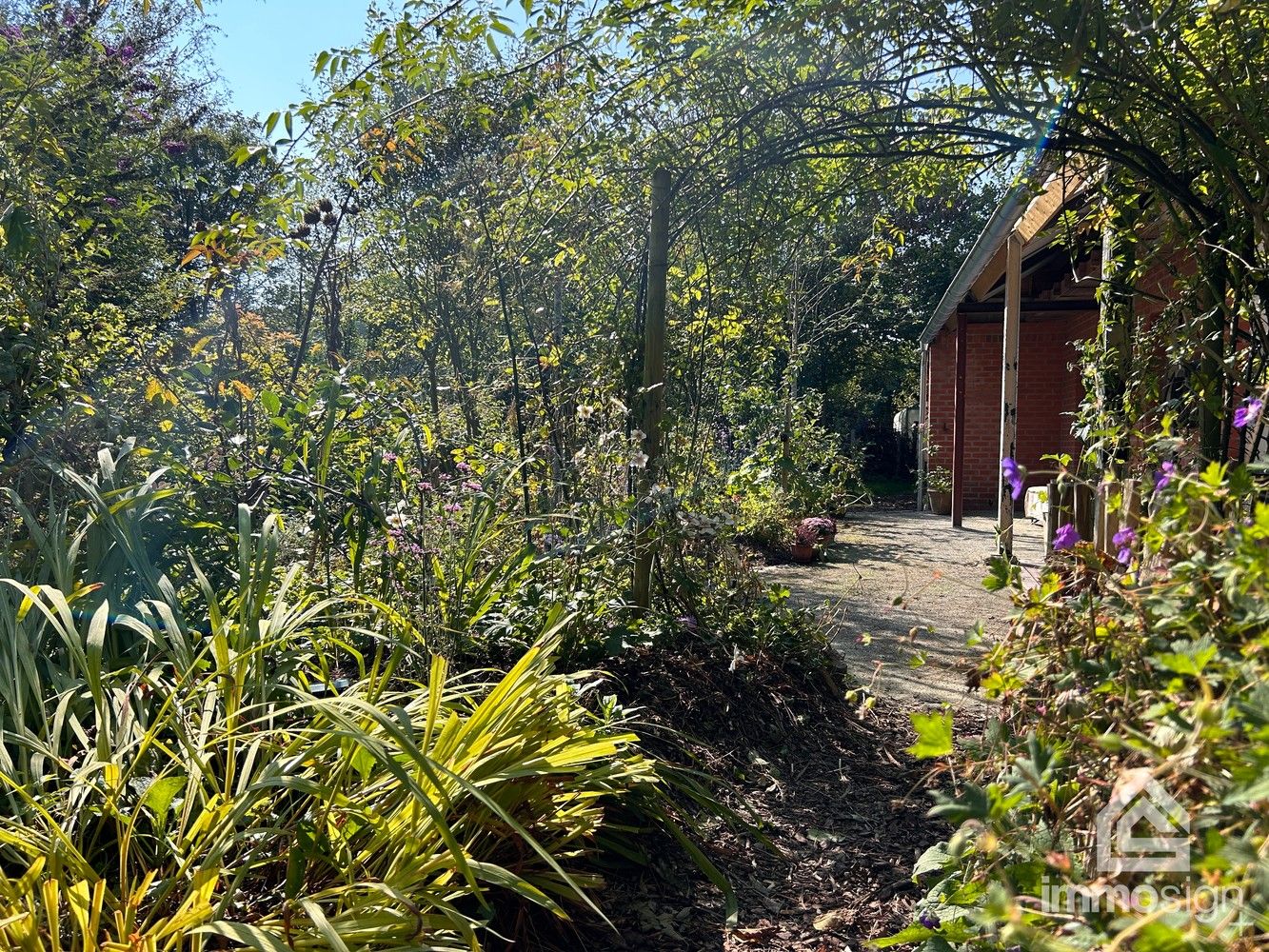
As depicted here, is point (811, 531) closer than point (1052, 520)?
No

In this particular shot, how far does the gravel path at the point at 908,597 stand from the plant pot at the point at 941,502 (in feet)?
4.63

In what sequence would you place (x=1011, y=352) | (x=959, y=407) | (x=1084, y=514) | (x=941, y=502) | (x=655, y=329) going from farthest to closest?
1. (x=941, y=502)
2. (x=959, y=407)
3. (x=1011, y=352)
4. (x=1084, y=514)
5. (x=655, y=329)

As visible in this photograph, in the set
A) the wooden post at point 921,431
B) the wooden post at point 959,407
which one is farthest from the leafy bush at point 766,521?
the wooden post at point 921,431

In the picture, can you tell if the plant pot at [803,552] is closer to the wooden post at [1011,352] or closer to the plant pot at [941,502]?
the wooden post at [1011,352]

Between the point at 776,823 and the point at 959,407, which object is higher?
the point at 959,407

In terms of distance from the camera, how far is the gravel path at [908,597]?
3.85 meters

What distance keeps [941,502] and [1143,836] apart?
39.9ft

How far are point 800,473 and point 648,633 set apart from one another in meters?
7.05

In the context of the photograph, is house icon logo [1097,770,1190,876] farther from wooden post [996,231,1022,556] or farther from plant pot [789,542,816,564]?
plant pot [789,542,816,564]

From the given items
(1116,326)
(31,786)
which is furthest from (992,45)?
(31,786)

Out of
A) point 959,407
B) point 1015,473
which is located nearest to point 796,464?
point 959,407

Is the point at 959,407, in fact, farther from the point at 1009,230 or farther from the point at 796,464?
the point at 1009,230

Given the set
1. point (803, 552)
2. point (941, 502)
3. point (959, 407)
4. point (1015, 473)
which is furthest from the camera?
point (941, 502)

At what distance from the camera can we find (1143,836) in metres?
1.02
